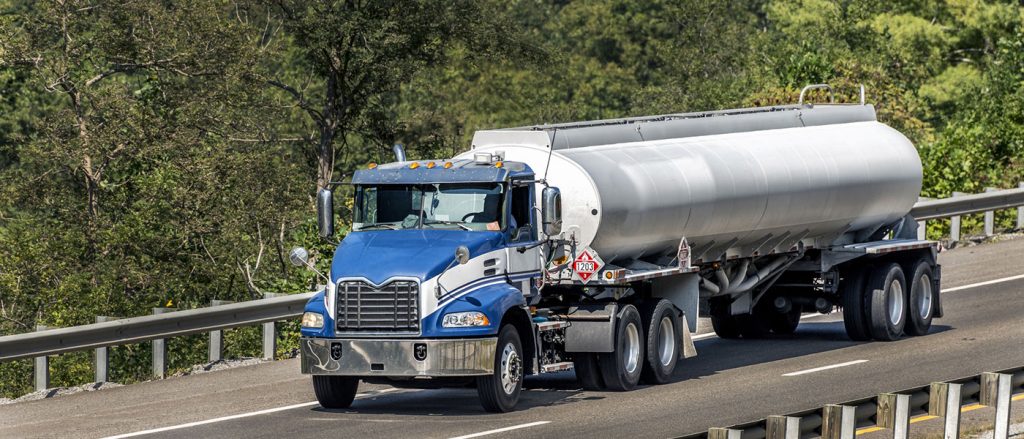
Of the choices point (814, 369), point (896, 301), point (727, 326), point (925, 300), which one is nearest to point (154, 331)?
point (814, 369)

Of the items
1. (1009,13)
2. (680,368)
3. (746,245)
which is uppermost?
(1009,13)

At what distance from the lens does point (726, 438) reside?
9984 millimetres

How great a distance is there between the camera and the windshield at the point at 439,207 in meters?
16.7

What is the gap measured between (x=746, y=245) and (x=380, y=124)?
66.2ft

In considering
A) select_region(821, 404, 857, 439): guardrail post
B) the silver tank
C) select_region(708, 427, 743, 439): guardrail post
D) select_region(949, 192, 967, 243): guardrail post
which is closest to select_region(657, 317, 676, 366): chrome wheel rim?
the silver tank

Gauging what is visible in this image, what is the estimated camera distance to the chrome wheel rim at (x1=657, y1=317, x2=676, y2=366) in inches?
733

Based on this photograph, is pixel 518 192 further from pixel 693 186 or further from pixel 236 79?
pixel 236 79

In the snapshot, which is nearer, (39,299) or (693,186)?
(693,186)

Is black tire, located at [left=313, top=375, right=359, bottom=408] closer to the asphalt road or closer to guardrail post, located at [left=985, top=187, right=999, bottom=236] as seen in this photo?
the asphalt road

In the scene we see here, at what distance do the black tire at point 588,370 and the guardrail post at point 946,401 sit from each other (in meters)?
5.79

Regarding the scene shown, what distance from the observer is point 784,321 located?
23.4m

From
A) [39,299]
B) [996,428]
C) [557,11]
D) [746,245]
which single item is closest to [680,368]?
[746,245]

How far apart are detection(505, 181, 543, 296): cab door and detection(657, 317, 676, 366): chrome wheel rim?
6.69 feet

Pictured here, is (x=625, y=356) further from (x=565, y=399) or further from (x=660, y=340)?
(x=565, y=399)
